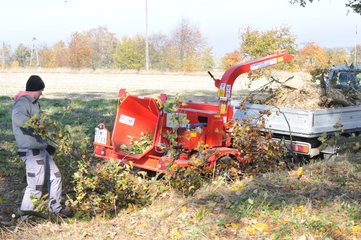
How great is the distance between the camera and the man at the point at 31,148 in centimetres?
604

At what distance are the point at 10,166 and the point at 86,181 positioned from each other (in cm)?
317

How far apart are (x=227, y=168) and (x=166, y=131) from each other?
3.53ft

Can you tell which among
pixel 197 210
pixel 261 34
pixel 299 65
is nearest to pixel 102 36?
pixel 261 34

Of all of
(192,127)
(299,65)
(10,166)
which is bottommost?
(10,166)

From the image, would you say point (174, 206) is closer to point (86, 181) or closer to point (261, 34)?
point (86, 181)

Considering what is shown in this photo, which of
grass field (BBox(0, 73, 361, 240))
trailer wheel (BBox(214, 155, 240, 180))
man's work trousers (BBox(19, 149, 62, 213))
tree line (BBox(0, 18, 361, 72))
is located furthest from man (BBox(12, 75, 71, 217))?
tree line (BBox(0, 18, 361, 72))

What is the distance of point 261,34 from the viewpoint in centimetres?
3406

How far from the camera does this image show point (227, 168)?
7.28m

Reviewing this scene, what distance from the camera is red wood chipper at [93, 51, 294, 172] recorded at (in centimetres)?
730

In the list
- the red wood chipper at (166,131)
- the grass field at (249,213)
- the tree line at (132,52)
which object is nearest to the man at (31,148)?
the grass field at (249,213)

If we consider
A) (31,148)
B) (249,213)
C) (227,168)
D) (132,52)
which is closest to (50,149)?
(31,148)

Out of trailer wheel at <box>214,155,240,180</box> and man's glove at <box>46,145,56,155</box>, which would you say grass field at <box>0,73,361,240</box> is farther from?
man's glove at <box>46,145,56,155</box>

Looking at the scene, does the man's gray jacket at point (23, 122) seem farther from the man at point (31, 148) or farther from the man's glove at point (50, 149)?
the man's glove at point (50, 149)

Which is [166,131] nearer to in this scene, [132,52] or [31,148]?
[31,148]
